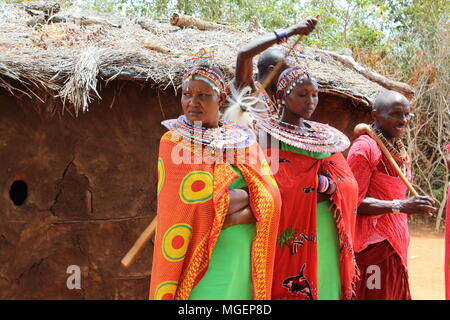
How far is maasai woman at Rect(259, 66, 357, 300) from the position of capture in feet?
9.91

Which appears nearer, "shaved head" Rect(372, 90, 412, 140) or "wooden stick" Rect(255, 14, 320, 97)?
"wooden stick" Rect(255, 14, 320, 97)

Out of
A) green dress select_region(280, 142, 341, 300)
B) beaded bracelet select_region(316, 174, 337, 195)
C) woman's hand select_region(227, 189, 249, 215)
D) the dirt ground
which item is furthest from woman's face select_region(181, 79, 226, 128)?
the dirt ground

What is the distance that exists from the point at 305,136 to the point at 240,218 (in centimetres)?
76

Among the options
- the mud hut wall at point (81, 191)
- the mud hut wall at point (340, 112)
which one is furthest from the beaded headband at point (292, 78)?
the mud hut wall at point (340, 112)

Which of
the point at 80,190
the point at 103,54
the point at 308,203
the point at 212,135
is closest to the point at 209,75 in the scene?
the point at 212,135

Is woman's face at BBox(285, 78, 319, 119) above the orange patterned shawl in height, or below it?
above

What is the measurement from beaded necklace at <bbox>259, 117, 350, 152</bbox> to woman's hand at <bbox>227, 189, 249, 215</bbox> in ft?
1.65

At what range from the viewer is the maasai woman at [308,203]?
3.02 metres

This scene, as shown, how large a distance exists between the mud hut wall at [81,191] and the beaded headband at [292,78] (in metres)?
1.49

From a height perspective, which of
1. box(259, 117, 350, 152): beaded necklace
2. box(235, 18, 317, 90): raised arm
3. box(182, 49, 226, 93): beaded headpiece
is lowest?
box(259, 117, 350, 152): beaded necklace

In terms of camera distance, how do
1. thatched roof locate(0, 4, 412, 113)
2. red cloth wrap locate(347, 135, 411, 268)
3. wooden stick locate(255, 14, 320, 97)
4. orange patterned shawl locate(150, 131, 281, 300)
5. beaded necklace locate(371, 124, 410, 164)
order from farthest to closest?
1. thatched roof locate(0, 4, 412, 113)
2. beaded necklace locate(371, 124, 410, 164)
3. red cloth wrap locate(347, 135, 411, 268)
4. wooden stick locate(255, 14, 320, 97)
5. orange patterned shawl locate(150, 131, 281, 300)

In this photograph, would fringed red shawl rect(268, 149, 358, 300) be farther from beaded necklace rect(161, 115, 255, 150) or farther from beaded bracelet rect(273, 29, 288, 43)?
beaded bracelet rect(273, 29, 288, 43)

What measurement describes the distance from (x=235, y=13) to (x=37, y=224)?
38.3 ft

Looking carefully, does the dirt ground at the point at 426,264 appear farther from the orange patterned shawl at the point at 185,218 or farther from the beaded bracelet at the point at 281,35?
the orange patterned shawl at the point at 185,218
